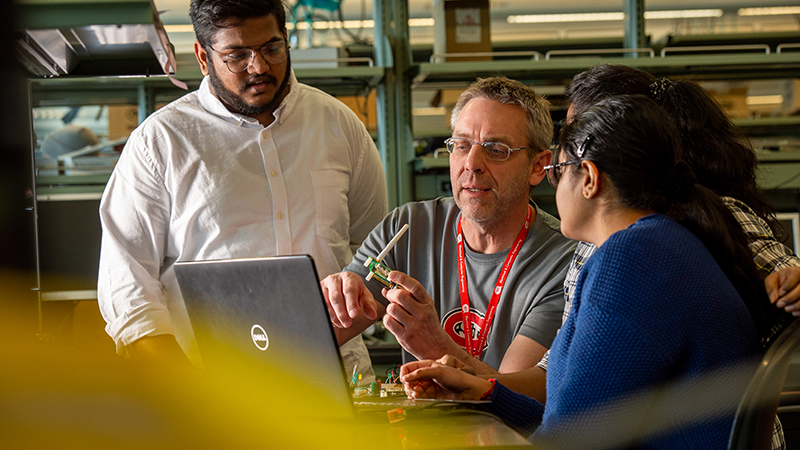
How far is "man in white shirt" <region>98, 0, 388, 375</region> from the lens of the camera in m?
1.46

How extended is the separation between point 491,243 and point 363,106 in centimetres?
204

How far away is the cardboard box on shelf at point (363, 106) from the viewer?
328 centimetres

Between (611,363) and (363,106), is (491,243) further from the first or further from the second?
(363,106)

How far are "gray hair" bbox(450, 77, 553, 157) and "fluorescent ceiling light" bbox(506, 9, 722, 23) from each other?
24.5ft

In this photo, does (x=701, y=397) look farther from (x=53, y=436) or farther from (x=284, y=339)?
(x=53, y=436)

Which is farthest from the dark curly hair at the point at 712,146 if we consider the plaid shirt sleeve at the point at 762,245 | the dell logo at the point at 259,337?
the dell logo at the point at 259,337

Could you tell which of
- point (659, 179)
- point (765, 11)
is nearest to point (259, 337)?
point (659, 179)

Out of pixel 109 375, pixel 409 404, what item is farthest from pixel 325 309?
pixel 109 375

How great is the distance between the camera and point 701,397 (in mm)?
828

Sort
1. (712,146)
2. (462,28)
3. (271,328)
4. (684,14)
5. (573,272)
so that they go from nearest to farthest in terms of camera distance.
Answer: (271,328)
(712,146)
(573,272)
(462,28)
(684,14)

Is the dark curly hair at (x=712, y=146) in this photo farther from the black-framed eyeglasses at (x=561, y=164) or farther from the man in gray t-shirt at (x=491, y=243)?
A: the man in gray t-shirt at (x=491, y=243)

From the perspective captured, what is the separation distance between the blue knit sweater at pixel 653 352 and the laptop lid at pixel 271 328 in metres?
0.30

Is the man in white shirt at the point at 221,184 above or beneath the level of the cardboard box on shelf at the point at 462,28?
beneath

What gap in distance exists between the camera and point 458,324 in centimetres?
148
